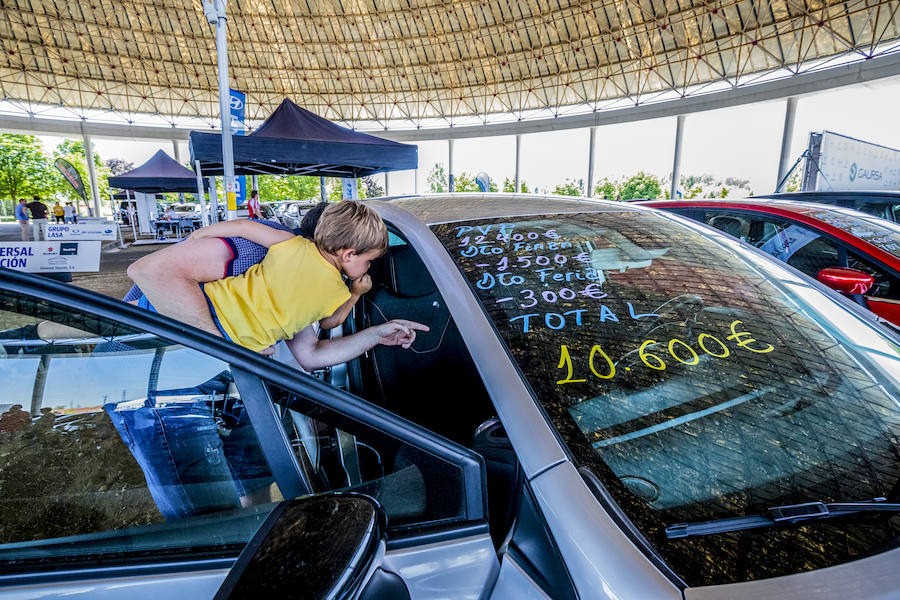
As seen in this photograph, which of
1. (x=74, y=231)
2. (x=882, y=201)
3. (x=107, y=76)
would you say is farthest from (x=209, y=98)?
(x=882, y=201)

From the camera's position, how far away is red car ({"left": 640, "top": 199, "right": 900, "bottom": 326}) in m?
2.78

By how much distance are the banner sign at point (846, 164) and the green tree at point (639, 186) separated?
18.9m

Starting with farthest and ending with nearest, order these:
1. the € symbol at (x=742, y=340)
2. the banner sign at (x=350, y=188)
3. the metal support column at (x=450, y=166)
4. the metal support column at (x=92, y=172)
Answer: the metal support column at (x=450, y=166)
the metal support column at (x=92, y=172)
the banner sign at (x=350, y=188)
the € symbol at (x=742, y=340)

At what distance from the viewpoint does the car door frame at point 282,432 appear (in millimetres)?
735

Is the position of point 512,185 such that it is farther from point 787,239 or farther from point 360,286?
point 360,286

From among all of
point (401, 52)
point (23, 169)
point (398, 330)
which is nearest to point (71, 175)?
point (398, 330)

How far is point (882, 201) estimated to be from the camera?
4234mm

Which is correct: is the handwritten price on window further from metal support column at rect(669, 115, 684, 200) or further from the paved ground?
metal support column at rect(669, 115, 684, 200)

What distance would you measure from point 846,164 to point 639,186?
21031 mm

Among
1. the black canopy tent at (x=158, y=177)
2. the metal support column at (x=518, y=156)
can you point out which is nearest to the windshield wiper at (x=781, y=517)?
the black canopy tent at (x=158, y=177)

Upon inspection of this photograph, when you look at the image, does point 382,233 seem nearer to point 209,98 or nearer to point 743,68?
point 743,68

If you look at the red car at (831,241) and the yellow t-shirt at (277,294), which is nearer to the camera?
the yellow t-shirt at (277,294)

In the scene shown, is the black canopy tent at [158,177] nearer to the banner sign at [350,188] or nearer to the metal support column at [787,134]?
the banner sign at [350,188]

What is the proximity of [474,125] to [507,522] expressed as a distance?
2647cm
